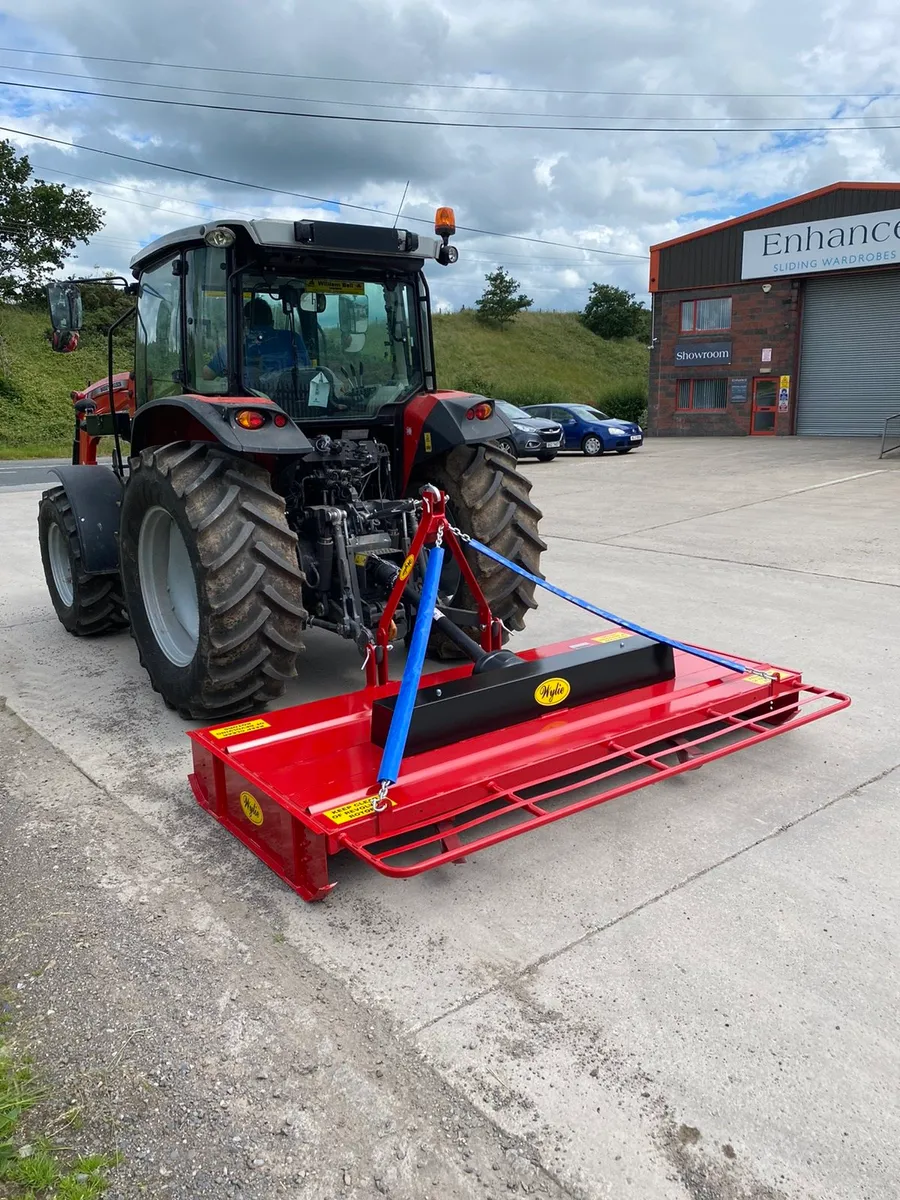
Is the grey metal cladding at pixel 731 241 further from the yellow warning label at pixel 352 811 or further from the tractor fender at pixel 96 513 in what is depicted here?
the yellow warning label at pixel 352 811

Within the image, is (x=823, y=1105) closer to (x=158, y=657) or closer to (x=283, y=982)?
(x=283, y=982)

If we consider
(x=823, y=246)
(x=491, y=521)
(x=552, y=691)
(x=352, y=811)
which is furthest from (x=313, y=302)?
(x=823, y=246)

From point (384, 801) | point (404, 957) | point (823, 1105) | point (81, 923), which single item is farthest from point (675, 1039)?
point (81, 923)

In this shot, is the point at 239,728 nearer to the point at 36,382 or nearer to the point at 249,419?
the point at 249,419

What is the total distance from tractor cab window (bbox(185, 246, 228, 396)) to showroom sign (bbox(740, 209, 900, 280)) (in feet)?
78.0

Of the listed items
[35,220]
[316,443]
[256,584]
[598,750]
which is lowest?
[598,750]

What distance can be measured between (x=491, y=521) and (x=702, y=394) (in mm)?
24641

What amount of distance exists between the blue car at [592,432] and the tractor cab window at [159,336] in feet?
57.2

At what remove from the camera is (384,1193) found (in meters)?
1.92

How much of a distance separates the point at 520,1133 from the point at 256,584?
2529mm

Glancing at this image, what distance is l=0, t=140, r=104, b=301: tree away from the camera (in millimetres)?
28672

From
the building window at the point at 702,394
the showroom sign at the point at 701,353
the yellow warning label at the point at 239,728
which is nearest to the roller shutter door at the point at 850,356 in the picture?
the showroom sign at the point at 701,353

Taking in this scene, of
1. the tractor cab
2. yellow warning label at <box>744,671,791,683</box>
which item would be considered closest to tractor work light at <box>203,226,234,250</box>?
the tractor cab

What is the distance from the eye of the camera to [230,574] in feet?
13.0
